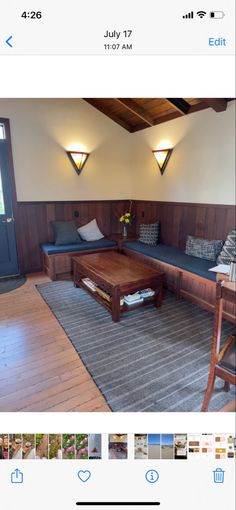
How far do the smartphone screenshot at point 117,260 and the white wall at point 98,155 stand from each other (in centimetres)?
2

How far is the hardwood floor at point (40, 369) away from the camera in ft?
3.87

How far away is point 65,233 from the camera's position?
3.42 m

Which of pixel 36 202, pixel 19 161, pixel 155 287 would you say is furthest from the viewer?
pixel 36 202

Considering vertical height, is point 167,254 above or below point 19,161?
below

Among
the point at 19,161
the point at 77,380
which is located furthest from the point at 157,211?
the point at 77,380

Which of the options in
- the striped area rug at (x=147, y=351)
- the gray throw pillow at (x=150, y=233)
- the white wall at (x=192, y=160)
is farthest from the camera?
the gray throw pillow at (x=150, y=233)

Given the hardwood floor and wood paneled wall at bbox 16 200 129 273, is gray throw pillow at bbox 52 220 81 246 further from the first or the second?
the hardwood floor

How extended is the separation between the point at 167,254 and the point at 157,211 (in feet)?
2.94

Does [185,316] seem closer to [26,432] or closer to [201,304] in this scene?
[201,304]

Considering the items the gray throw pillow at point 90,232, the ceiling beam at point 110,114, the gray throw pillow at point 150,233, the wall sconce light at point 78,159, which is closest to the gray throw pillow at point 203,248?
the gray throw pillow at point 150,233
